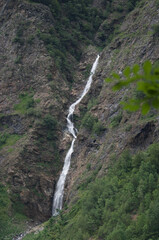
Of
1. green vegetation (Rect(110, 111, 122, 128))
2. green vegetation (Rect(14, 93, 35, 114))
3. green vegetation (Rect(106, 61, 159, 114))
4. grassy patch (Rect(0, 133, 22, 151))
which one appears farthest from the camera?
green vegetation (Rect(14, 93, 35, 114))

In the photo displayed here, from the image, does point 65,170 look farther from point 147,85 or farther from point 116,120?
point 147,85

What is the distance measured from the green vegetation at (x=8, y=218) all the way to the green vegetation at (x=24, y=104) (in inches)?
480

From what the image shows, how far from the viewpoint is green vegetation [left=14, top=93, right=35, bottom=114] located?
48.5m

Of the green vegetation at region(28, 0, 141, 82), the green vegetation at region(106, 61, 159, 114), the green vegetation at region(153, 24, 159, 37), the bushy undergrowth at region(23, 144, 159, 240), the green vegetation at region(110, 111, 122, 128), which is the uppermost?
the green vegetation at region(28, 0, 141, 82)

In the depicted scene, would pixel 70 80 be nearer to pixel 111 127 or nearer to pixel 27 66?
pixel 27 66

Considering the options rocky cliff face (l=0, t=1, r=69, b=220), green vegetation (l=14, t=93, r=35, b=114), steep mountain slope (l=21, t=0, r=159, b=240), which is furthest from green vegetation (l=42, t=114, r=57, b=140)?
steep mountain slope (l=21, t=0, r=159, b=240)

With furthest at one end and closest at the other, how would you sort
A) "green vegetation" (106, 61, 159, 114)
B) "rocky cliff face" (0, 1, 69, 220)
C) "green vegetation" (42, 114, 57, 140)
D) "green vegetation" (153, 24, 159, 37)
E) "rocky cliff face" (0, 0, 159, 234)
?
"green vegetation" (42, 114, 57, 140) → "green vegetation" (153, 24, 159, 37) → "rocky cliff face" (0, 1, 69, 220) → "rocky cliff face" (0, 0, 159, 234) → "green vegetation" (106, 61, 159, 114)

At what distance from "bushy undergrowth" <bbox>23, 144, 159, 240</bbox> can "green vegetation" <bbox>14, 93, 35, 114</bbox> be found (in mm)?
21421

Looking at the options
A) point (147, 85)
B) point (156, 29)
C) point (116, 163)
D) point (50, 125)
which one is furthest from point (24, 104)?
point (147, 85)

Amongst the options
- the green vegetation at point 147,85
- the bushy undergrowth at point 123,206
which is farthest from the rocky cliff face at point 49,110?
the green vegetation at point 147,85

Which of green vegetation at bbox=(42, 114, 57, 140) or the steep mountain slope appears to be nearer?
the steep mountain slope

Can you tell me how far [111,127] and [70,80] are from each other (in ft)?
67.5

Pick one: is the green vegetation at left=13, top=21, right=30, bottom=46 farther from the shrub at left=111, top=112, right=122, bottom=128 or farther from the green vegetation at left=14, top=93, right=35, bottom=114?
the shrub at left=111, top=112, right=122, bottom=128

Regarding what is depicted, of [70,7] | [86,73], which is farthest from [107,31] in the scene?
[86,73]
